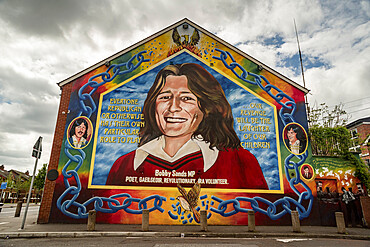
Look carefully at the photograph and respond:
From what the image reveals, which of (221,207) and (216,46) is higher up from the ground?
(216,46)

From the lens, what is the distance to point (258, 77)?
572 inches

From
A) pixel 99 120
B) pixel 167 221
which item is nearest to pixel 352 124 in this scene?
pixel 167 221

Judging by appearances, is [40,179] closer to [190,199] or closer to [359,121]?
[190,199]

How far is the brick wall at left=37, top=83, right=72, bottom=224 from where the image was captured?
11.7m

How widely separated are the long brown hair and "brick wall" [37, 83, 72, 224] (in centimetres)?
477

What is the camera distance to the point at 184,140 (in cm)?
1305

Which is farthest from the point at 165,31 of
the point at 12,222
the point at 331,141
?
the point at 12,222

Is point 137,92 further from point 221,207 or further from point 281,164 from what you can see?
point 281,164

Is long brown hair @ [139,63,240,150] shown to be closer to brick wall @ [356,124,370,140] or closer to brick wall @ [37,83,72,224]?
brick wall @ [37,83,72,224]

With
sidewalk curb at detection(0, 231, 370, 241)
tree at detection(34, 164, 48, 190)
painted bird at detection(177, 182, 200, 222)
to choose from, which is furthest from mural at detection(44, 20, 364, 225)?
tree at detection(34, 164, 48, 190)

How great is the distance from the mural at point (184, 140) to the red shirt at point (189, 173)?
0.06m

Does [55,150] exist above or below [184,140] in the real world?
below

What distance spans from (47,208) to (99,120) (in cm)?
544

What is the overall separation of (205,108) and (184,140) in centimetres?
244
